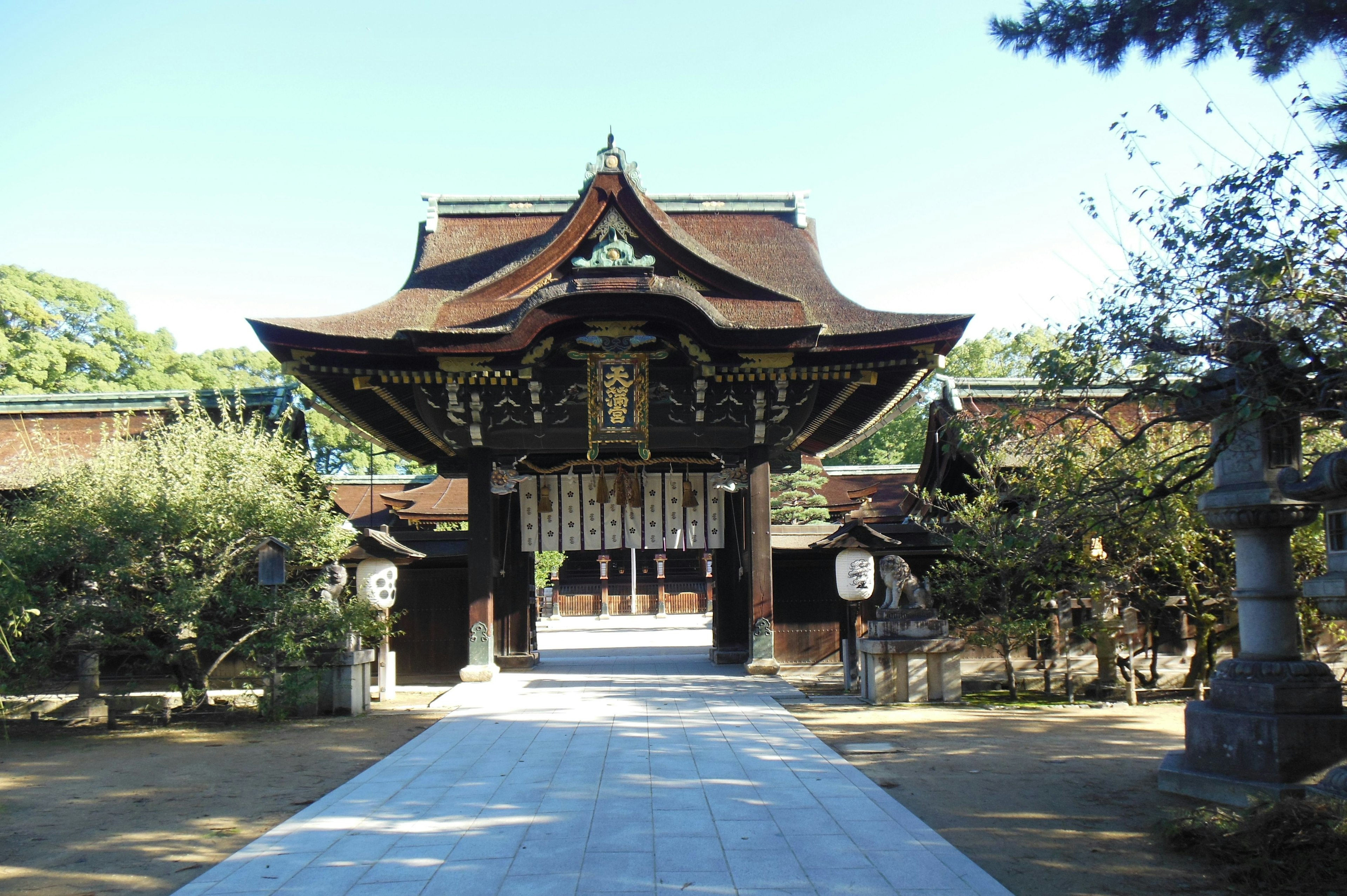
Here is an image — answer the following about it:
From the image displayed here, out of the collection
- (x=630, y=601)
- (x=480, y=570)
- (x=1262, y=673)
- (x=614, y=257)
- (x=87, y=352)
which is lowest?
(x=630, y=601)

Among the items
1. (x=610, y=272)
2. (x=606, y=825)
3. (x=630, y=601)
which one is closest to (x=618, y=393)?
(x=610, y=272)

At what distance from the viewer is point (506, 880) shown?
4621 mm

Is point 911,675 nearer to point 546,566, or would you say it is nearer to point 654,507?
point 654,507

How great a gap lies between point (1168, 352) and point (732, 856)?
382 centimetres

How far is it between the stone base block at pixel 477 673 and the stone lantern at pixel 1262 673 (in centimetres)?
931

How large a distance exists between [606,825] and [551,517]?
10156 millimetres

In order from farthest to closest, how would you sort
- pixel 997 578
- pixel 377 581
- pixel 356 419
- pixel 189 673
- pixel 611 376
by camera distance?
pixel 356 419 < pixel 611 376 < pixel 997 578 < pixel 377 581 < pixel 189 673

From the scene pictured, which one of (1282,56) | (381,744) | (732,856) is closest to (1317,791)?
(732,856)

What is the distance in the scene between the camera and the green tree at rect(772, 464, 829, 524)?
28453 mm

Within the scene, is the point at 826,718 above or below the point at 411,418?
below

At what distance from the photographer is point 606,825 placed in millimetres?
5609

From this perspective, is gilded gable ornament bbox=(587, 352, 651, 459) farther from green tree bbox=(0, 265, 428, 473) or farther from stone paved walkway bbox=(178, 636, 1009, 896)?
green tree bbox=(0, 265, 428, 473)

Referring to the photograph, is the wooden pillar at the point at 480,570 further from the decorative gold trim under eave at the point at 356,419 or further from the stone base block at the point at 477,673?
the decorative gold trim under eave at the point at 356,419

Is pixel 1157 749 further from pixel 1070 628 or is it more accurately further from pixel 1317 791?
pixel 1070 628
